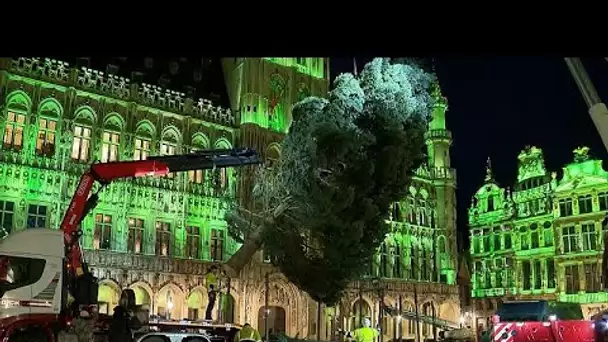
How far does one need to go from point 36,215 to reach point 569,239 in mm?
36409

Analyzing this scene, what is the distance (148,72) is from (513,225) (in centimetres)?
3156

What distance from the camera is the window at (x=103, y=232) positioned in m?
30.3

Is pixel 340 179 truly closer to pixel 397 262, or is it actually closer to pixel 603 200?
pixel 397 262

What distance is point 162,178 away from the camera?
32750mm

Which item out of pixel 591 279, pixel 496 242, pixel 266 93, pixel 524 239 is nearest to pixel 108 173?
pixel 266 93

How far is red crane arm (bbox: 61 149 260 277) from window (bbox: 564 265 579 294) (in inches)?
1384

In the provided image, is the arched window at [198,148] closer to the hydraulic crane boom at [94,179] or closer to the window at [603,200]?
the hydraulic crane boom at [94,179]

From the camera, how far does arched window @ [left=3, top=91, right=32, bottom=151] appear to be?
2830 centimetres

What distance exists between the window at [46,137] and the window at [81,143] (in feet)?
3.59

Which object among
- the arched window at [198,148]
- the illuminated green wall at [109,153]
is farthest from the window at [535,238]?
the arched window at [198,148]

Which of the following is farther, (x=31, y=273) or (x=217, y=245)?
(x=217, y=245)

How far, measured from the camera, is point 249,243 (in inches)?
1051

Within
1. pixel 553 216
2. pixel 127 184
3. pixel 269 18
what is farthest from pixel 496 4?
pixel 553 216

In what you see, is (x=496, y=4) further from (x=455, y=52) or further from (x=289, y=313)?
(x=289, y=313)
